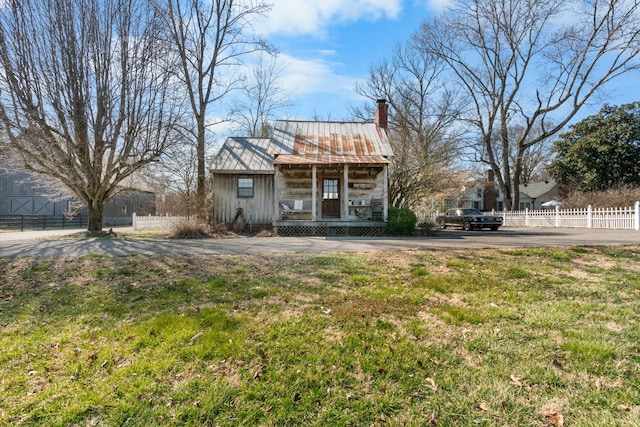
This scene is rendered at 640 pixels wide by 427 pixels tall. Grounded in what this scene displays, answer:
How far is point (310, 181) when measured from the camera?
16.7 m

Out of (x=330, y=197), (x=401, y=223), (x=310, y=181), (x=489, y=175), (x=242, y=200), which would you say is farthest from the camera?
(x=489, y=175)

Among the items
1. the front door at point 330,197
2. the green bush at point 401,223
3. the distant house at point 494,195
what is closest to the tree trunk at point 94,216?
the front door at point 330,197

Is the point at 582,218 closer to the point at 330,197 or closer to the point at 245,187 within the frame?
the point at 330,197

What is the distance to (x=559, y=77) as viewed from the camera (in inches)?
997

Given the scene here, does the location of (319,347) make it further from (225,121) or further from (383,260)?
(225,121)

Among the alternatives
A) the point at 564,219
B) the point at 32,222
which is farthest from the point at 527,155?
the point at 32,222

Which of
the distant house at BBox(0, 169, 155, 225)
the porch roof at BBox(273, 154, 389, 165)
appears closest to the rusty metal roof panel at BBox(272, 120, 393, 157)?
the porch roof at BBox(273, 154, 389, 165)

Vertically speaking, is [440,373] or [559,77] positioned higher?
[559,77]

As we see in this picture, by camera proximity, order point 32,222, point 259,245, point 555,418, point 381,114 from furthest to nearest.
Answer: point 32,222 < point 381,114 < point 259,245 < point 555,418

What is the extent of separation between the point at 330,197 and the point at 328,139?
3.11 m

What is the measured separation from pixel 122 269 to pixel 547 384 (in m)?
6.77

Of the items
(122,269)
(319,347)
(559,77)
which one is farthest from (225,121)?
(559,77)

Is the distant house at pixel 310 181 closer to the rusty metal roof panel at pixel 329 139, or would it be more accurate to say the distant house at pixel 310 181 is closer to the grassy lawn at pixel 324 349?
the rusty metal roof panel at pixel 329 139

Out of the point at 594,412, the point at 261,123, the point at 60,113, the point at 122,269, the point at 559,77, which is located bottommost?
the point at 594,412
